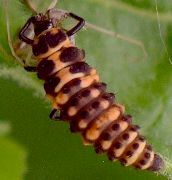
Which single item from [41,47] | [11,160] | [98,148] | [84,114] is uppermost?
[41,47]

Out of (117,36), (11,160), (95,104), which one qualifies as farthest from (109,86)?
(11,160)

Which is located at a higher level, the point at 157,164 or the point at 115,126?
the point at 115,126

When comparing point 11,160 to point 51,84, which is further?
point 11,160

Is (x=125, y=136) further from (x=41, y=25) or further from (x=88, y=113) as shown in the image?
(x=41, y=25)

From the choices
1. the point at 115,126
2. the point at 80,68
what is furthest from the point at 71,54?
the point at 115,126

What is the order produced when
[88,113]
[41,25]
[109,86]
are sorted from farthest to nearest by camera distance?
[109,86]
[41,25]
[88,113]

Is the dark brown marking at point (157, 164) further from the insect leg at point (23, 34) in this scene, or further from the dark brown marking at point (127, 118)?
the insect leg at point (23, 34)

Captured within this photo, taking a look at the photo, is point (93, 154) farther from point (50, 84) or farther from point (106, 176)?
point (50, 84)

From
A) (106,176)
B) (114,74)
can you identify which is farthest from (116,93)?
(106,176)

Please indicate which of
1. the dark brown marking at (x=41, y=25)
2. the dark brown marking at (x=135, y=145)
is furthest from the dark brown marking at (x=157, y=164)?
the dark brown marking at (x=41, y=25)

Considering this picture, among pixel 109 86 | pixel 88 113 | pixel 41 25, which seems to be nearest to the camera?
pixel 88 113
